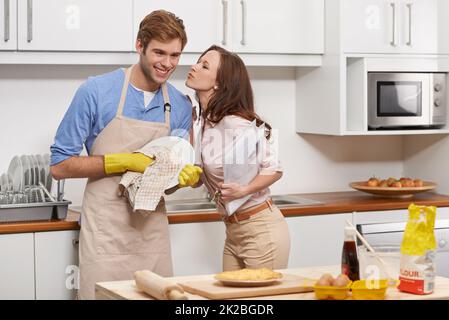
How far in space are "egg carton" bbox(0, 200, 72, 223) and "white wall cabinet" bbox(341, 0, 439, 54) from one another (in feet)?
5.15

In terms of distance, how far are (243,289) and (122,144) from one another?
3.94 ft

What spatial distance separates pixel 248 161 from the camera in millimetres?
3129

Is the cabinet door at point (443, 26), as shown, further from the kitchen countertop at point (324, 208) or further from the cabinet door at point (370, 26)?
the kitchen countertop at point (324, 208)

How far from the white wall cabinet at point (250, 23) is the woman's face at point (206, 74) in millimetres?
646

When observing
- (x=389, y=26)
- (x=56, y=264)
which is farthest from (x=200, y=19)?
(x=56, y=264)

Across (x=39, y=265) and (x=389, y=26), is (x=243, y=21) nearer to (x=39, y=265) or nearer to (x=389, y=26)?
(x=389, y=26)

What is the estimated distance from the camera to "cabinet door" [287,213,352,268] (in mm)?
3809

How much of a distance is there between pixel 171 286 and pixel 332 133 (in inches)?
86.6

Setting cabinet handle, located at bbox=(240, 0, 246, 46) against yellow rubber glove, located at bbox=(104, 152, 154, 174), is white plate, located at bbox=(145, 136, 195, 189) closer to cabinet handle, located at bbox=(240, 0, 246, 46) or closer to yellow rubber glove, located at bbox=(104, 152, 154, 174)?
yellow rubber glove, located at bbox=(104, 152, 154, 174)

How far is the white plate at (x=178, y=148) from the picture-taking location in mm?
3152

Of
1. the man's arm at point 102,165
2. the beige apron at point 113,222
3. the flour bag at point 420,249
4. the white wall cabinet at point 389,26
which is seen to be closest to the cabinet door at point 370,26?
the white wall cabinet at point 389,26

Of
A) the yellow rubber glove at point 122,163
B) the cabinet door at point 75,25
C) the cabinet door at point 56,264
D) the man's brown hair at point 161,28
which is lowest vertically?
the cabinet door at point 56,264
